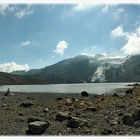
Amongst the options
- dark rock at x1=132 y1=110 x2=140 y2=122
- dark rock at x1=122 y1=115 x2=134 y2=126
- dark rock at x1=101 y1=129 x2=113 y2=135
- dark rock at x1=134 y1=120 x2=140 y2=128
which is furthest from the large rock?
dark rock at x1=132 y1=110 x2=140 y2=122

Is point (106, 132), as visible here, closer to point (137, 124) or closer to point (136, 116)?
point (137, 124)

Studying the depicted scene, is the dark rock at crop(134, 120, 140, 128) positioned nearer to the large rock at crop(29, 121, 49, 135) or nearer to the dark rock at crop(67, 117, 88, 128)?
the dark rock at crop(67, 117, 88, 128)

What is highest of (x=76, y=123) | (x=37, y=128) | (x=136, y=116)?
(x=136, y=116)

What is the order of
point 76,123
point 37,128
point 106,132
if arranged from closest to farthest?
point 106,132 < point 37,128 < point 76,123

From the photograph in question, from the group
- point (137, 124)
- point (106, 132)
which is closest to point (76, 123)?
point (106, 132)

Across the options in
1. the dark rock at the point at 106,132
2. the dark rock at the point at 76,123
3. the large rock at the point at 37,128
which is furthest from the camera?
the dark rock at the point at 76,123

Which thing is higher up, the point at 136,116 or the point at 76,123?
the point at 136,116

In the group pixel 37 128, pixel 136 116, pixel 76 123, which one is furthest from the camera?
pixel 136 116

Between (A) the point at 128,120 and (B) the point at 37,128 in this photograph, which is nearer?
(B) the point at 37,128

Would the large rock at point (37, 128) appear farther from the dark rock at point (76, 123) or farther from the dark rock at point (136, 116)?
the dark rock at point (136, 116)

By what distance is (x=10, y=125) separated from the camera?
17.0m

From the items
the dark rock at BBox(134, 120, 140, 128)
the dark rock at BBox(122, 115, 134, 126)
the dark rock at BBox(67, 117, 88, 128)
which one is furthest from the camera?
the dark rock at BBox(122, 115, 134, 126)

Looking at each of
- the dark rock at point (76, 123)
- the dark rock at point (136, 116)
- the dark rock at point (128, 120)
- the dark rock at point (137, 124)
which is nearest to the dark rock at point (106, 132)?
the dark rock at point (76, 123)

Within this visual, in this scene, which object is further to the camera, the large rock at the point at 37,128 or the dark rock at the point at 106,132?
the large rock at the point at 37,128
